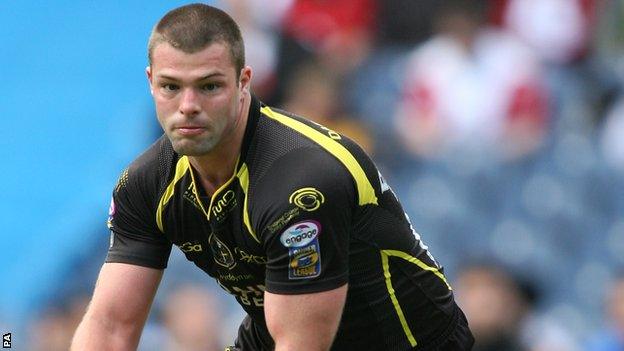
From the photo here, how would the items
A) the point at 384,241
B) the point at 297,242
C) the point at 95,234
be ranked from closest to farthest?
the point at 297,242 < the point at 384,241 < the point at 95,234

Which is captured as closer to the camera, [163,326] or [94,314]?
[94,314]

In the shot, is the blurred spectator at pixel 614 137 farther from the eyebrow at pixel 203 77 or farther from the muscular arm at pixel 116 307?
the eyebrow at pixel 203 77

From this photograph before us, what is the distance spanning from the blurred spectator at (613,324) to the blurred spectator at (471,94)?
118 cm

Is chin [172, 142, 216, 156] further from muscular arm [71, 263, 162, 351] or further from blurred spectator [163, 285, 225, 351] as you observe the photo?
blurred spectator [163, 285, 225, 351]

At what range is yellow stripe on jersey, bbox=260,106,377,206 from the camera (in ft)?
15.7

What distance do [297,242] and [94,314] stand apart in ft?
3.25

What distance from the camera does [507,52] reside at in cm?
941

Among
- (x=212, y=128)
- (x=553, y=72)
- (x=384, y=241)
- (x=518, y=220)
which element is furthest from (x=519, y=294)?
(x=212, y=128)

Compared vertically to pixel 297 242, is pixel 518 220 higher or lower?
lower

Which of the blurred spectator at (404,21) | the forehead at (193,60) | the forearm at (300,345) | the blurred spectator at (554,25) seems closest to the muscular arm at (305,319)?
the forearm at (300,345)

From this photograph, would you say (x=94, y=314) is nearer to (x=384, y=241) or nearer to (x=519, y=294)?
(x=384, y=241)

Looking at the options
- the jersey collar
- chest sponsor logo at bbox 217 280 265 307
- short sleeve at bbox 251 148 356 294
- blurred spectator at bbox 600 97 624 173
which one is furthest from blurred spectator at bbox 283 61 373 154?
short sleeve at bbox 251 148 356 294

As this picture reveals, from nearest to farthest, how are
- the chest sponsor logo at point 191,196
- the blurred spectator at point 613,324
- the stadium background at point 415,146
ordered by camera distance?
the chest sponsor logo at point 191,196, the blurred spectator at point 613,324, the stadium background at point 415,146

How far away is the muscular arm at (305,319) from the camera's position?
182 inches
